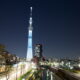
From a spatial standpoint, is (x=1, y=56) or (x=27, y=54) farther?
(x=27, y=54)

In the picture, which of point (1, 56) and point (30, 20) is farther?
point (30, 20)

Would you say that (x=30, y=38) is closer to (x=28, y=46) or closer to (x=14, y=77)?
(x=28, y=46)

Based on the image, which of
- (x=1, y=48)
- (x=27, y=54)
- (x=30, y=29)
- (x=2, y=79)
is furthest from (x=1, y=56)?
(x=30, y=29)

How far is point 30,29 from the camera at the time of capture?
17750 centimetres

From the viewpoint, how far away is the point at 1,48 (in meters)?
74.8

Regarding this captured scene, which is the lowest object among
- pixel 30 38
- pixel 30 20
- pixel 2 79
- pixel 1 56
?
pixel 2 79

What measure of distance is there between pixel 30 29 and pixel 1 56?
98.3 meters

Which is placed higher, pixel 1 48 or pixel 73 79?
pixel 1 48

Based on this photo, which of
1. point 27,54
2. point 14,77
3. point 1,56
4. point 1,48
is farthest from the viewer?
point 27,54

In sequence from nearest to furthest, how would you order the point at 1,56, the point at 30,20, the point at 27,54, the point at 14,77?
1. the point at 14,77
2. the point at 1,56
3. the point at 27,54
4. the point at 30,20

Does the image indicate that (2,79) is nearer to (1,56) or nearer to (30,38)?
(1,56)

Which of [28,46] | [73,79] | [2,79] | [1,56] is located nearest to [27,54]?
[28,46]

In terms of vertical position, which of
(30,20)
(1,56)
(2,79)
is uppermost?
(30,20)

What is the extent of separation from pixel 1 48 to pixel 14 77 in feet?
143
